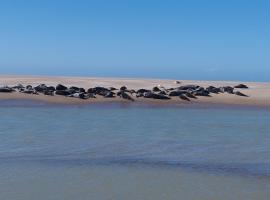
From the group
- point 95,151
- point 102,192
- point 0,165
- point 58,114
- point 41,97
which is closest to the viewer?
point 102,192

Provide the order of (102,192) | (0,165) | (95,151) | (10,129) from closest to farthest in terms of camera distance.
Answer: (102,192) → (0,165) → (95,151) → (10,129)

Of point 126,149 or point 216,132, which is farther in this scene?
point 216,132

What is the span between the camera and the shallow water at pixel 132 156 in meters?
9.09

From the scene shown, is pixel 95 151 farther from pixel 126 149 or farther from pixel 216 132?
pixel 216 132

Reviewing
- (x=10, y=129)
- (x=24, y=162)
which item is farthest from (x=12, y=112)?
(x=24, y=162)

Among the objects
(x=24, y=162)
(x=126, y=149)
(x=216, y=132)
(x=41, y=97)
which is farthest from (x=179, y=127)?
(x=41, y=97)

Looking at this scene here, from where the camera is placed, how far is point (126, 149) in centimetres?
1268

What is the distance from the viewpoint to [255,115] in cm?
2081

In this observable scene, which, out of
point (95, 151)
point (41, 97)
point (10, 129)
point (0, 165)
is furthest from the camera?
point (41, 97)

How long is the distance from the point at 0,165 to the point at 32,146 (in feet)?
7.24

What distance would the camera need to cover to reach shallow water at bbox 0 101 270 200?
909cm

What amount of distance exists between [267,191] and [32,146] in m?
5.95

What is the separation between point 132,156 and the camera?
39.0ft

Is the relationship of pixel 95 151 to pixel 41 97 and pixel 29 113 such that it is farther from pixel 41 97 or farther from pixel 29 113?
pixel 41 97
